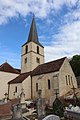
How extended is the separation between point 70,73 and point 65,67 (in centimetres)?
223

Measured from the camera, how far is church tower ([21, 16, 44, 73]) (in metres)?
34.9

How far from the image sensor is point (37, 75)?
30453mm

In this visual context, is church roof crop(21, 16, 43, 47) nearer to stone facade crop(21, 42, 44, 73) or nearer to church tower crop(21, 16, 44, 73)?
church tower crop(21, 16, 44, 73)

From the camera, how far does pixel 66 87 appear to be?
27.0 m

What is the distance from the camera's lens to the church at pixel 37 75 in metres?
26.7

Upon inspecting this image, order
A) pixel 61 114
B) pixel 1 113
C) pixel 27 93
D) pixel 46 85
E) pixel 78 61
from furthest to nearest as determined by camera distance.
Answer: pixel 78 61 < pixel 27 93 < pixel 46 85 < pixel 1 113 < pixel 61 114

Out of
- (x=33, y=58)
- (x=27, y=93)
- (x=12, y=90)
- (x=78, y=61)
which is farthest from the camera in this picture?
(x=78, y=61)

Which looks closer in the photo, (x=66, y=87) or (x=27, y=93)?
(x=66, y=87)

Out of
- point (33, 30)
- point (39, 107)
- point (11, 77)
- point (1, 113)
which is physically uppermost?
point (33, 30)

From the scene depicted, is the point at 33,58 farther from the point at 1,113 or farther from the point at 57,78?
the point at 1,113

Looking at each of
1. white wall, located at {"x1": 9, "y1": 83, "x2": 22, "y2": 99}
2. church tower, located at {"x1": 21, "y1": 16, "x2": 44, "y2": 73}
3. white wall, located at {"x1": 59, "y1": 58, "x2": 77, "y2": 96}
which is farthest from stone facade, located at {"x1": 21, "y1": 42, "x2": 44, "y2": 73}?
white wall, located at {"x1": 59, "y1": 58, "x2": 77, "y2": 96}

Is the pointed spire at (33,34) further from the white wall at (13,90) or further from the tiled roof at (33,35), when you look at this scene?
the white wall at (13,90)

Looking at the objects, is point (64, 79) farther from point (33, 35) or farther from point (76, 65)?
point (33, 35)

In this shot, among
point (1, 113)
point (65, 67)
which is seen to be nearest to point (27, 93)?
point (65, 67)
